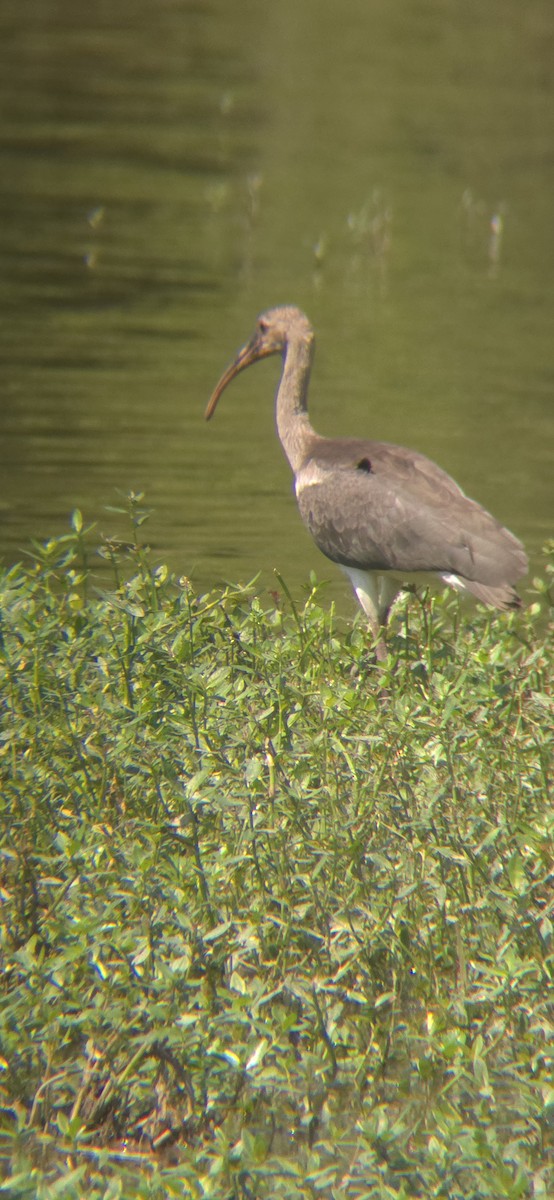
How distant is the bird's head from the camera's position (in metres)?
8.11

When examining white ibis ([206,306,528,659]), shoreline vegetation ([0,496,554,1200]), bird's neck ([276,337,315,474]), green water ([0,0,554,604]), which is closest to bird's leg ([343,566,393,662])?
white ibis ([206,306,528,659])

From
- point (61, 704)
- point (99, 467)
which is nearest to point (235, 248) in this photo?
point (99, 467)

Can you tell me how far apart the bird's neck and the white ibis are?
0.13 meters

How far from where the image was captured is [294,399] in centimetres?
798

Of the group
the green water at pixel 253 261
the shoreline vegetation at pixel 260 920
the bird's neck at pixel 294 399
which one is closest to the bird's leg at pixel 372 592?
the bird's neck at pixel 294 399

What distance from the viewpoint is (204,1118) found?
4109 millimetres

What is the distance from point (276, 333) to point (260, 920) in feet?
13.8

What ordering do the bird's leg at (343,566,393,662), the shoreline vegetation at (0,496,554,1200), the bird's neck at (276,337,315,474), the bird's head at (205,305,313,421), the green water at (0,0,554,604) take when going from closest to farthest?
the shoreline vegetation at (0,496,554,1200) → the bird's leg at (343,566,393,662) → the bird's neck at (276,337,315,474) → the bird's head at (205,305,313,421) → the green water at (0,0,554,604)

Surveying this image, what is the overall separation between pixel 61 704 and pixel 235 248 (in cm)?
999

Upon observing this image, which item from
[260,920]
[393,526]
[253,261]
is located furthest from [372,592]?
[253,261]

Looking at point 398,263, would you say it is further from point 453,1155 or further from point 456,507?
point 453,1155

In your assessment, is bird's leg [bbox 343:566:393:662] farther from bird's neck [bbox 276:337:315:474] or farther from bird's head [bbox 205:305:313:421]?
bird's head [bbox 205:305:313:421]

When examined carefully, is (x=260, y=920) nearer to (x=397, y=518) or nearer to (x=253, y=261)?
(x=397, y=518)

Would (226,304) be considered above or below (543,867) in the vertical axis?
below
